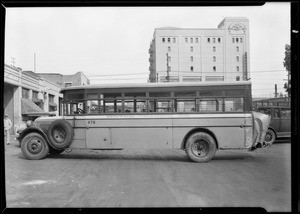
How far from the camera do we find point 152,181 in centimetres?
439

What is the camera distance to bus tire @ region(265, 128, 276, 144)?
5082 mm

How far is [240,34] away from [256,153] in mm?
3536

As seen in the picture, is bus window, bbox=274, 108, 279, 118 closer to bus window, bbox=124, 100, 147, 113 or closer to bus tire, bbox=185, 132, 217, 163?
bus tire, bbox=185, 132, 217, 163

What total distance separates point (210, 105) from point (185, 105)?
2.18ft

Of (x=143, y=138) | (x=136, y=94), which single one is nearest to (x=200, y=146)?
(x=143, y=138)

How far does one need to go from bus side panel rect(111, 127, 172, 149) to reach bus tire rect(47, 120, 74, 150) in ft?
4.08

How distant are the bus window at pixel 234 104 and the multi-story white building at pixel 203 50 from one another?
3.82 feet

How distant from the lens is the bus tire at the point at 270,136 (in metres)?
5.08

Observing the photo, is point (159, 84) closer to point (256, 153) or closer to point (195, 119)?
point (195, 119)

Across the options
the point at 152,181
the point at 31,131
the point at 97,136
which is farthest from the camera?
the point at 31,131

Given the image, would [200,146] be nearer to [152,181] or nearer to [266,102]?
[266,102]
